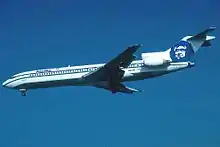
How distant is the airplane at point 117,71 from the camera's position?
48031mm

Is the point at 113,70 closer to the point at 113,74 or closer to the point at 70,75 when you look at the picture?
the point at 113,74

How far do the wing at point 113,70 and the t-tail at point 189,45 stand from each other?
4561 mm

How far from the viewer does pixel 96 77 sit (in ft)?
160

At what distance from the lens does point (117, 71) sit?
4834cm

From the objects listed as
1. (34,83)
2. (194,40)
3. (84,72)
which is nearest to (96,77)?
(84,72)

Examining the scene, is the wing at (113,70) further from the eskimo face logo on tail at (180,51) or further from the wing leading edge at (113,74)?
the eskimo face logo on tail at (180,51)

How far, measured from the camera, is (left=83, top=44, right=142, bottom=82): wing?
4656cm

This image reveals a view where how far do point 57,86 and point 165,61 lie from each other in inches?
379

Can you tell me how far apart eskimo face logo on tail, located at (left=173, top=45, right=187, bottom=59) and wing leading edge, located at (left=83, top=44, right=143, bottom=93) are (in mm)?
4901

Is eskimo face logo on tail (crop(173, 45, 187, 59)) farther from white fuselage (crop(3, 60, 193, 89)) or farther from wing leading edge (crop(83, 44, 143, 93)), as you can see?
wing leading edge (crop(83, 44, 143, 93))

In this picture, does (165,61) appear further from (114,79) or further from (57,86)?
(57,86)

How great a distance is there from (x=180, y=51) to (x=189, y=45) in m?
0.95

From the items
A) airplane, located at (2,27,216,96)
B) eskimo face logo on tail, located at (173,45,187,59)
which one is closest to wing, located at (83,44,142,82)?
airplane, located at (2,27,216,96)

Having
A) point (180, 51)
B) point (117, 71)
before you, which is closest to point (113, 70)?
point (117, 71)
